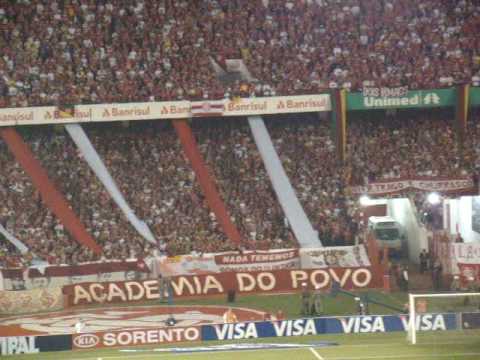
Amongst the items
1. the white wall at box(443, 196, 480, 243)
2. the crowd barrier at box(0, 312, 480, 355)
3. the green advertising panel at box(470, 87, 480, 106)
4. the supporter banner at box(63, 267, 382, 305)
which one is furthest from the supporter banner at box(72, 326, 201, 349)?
the green advertising panel at box(470, 87, 480, 106)

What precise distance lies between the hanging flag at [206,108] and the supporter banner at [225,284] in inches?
375

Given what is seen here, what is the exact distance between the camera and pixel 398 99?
1740 inches

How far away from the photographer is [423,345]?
2695 cm

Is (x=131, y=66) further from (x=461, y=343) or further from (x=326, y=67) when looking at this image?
(x=461, y=343)

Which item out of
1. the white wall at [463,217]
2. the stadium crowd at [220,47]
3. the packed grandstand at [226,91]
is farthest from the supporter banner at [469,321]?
the stadium crowd at [220,47]

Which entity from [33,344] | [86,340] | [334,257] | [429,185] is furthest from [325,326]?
[429,185]

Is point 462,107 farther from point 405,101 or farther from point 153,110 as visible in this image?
point 153,110

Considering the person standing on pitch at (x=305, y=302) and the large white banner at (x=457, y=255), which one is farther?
the large white banner at (x=457, y=255)

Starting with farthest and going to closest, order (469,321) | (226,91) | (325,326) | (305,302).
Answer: (226,91)
(305,302)
(325,326)
(469,321)

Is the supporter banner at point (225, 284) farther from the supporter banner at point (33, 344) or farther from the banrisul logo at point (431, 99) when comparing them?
the banrisul logo at point (431, 99)

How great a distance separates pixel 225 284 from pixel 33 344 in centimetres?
1049

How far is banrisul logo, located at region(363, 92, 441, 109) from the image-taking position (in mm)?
44000

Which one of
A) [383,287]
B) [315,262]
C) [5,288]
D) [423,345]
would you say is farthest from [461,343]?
[5,288]

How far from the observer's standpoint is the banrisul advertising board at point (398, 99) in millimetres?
44000
